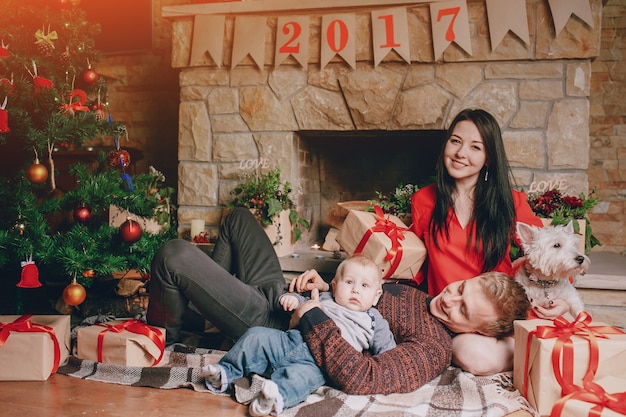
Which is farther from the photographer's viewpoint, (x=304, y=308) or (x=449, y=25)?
(x=449, y=25)

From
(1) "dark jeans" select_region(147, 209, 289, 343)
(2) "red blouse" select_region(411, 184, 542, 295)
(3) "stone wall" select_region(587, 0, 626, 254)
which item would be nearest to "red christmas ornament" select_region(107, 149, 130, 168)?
(1) "dark jeans" select_region(147, 209, 289, 343)

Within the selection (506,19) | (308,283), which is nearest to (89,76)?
(308,283)

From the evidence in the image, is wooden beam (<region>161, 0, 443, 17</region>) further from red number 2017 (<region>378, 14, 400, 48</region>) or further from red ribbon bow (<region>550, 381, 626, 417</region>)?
red ribbon bow (<region>550, 381, 626, 417</region>)

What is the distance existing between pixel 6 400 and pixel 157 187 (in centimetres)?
161

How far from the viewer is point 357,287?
1671 mm

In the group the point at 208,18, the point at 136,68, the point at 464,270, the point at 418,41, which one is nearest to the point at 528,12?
the point at 418,41

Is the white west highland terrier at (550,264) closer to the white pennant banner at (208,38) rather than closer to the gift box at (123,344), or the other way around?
the gift box at (123,344)

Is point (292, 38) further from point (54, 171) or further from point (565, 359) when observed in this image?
point (565, 359)

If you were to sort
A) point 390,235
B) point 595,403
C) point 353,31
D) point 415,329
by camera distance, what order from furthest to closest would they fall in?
point 353,31, point 390,235, point 415,329, point 595,403

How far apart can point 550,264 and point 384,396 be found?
0.71m

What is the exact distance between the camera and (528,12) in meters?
2.54

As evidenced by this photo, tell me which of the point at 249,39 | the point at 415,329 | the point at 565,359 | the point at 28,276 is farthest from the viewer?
the point at 249,39

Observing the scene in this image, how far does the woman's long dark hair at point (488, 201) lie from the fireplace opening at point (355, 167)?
41.2 inches

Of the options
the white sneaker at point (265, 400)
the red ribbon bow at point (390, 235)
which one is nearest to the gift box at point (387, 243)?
the red ribbon bow at point (390, 235)
